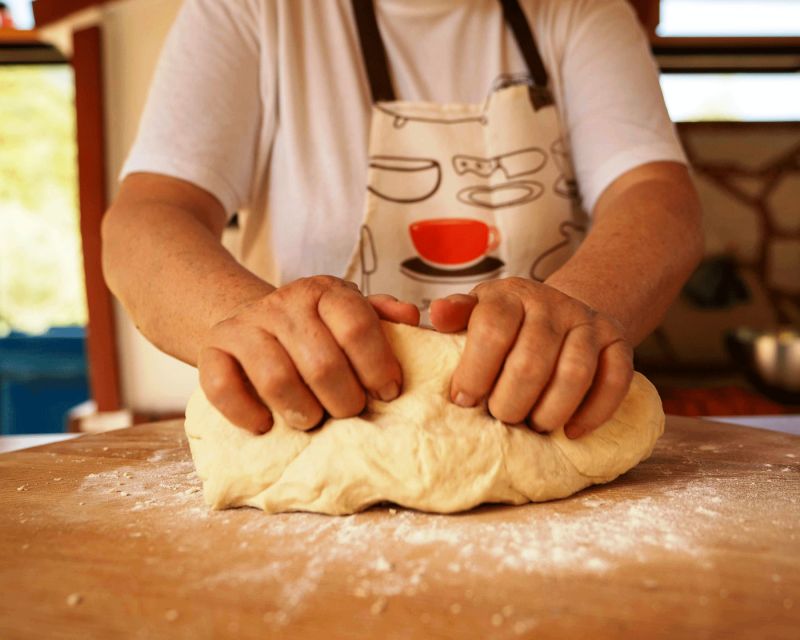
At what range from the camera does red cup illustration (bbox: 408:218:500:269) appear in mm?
1402

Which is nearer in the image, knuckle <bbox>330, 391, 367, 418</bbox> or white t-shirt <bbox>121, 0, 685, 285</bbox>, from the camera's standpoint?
knuckle <bbox>330, 391, 367, 418</bbox>

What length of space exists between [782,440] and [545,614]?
80cm

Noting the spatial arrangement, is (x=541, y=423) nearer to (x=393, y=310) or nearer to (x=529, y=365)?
(x=529, y=365)

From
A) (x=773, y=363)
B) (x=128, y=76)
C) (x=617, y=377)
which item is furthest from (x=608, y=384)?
(x=128, y=76)

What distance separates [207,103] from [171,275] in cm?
43

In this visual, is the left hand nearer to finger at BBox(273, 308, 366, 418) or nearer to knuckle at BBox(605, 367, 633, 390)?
knuckle at BBox(605, 367, 633, 390)

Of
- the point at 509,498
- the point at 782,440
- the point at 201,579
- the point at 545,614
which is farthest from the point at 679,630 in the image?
the point at 782,440

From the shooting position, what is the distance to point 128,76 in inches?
115

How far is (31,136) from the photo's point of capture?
378 centimetres

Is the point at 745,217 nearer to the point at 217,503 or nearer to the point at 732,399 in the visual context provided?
the point at 732,399

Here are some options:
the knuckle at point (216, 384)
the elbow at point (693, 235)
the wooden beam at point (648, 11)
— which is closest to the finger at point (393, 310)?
the knuckle at point (216, 384)

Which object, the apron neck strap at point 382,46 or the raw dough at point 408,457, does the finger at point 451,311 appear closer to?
the raw dough at point 408,457

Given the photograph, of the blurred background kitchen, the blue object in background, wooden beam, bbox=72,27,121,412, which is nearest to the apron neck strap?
the blurred background kitchen

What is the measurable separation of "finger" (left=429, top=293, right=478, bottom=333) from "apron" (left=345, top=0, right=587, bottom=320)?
1.90 feet
